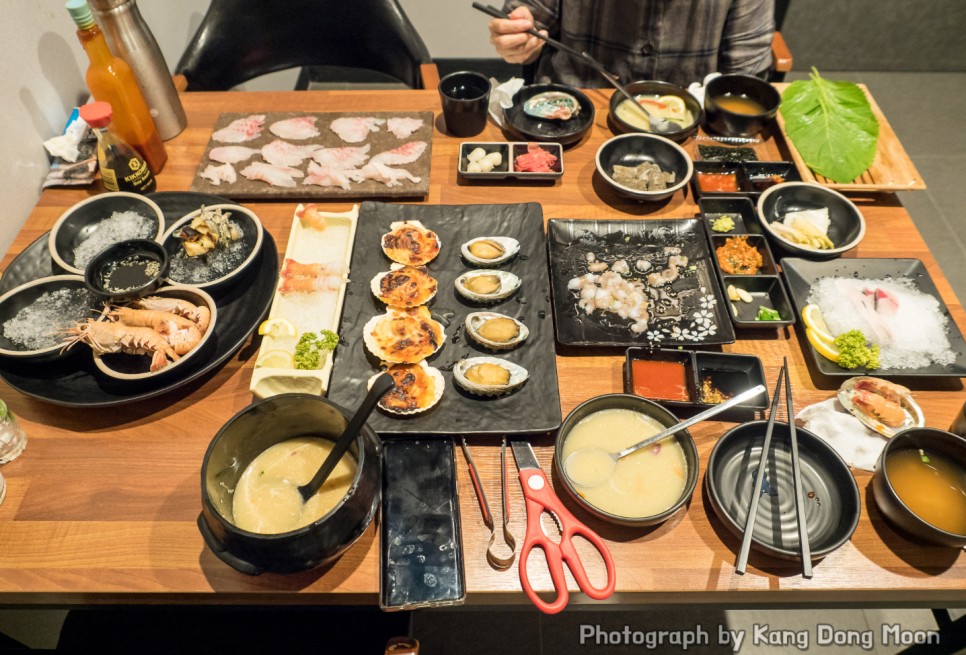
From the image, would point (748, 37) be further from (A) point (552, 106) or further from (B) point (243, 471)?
(B) point (243, 471)

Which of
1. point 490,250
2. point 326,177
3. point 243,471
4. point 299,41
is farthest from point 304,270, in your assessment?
point 299,41

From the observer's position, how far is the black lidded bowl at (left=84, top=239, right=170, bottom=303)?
1.70 metres

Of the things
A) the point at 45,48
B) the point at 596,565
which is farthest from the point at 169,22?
the point at 596,565

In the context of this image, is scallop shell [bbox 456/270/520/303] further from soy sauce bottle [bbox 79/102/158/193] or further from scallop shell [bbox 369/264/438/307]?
soy sauce bottle [bbox 79/102/158/193]

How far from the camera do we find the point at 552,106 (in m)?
2.51

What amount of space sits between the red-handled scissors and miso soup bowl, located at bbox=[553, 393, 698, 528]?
1.9 inches

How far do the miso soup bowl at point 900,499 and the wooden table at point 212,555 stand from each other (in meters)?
0.06

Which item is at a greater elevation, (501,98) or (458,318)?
(501,98)

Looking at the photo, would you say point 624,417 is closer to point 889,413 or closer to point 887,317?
point 889,413

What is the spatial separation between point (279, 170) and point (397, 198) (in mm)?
450

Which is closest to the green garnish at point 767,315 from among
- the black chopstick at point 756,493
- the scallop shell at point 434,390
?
the black chopstick at point 756,493

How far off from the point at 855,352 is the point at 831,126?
1100mm

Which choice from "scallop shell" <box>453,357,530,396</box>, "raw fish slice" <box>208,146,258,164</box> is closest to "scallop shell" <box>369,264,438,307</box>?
"scallop shell" <box>453,357,530,396</box>

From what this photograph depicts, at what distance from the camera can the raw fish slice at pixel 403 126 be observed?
7.95ft
